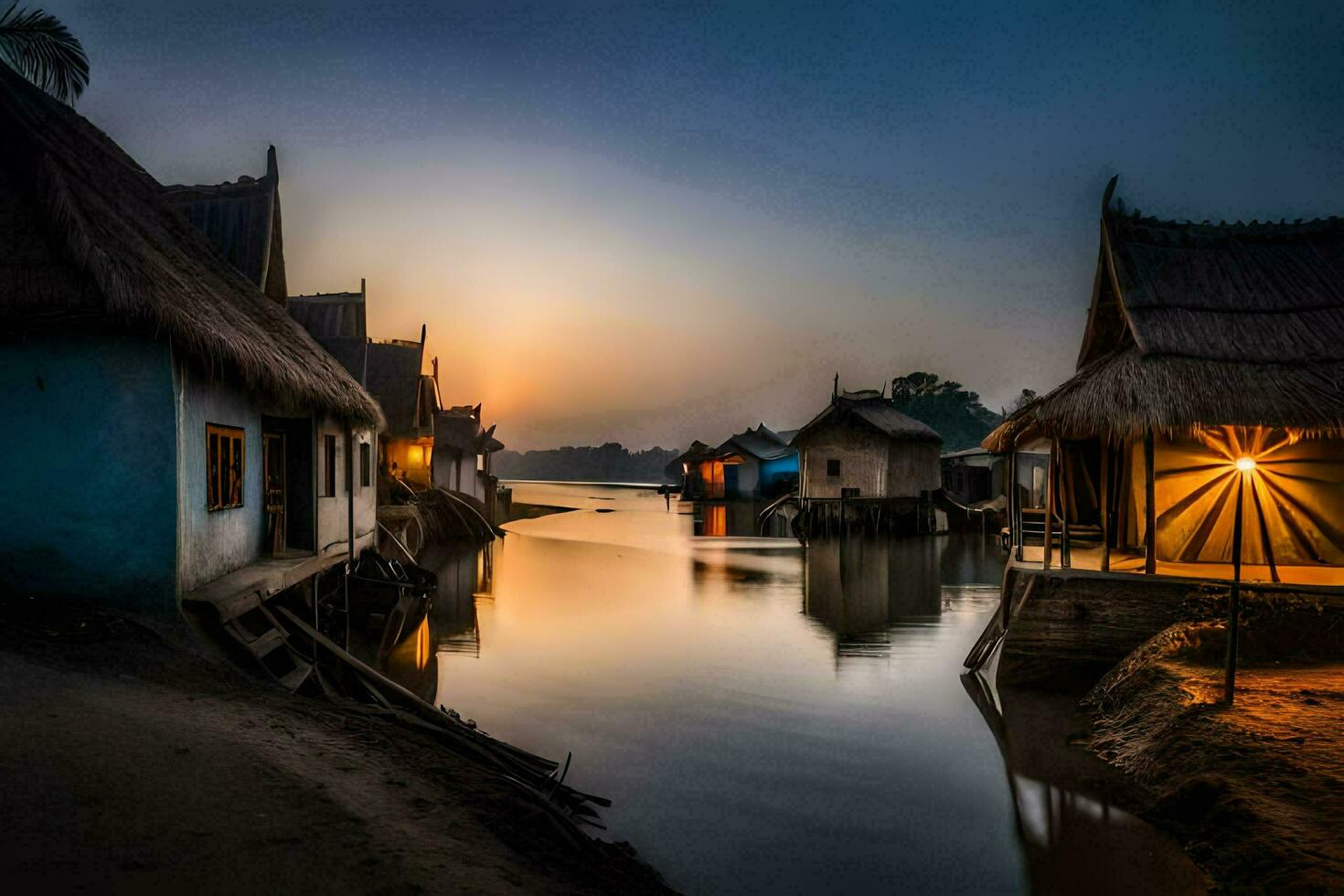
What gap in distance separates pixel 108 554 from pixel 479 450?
3373 centimetres

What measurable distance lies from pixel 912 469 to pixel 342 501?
2966 cm

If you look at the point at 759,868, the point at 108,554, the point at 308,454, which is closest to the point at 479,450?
the point at 308,454

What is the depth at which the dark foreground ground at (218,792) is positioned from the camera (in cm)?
410

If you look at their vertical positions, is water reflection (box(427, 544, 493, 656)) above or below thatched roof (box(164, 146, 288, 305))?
below

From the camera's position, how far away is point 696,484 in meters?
67.9

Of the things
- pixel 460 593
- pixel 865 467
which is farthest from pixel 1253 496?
pixel 865 467

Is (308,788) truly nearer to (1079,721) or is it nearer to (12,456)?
(12,456)

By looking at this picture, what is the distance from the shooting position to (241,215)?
15094mm

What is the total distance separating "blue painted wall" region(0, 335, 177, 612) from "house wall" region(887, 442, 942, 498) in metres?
33.4

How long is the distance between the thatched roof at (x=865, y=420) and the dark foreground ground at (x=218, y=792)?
32550 mm

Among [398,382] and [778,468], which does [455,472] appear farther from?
[778,468]

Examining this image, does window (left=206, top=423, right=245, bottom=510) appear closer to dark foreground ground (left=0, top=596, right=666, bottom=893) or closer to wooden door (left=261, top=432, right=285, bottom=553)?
wooden door (left=261, top=432, right=285, bottom=553)

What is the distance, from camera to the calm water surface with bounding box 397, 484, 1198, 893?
22.8 feet

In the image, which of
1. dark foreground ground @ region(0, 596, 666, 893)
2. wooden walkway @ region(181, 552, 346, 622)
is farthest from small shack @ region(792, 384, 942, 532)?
dark foreground ground @ region(0, 596, 666, 893)
